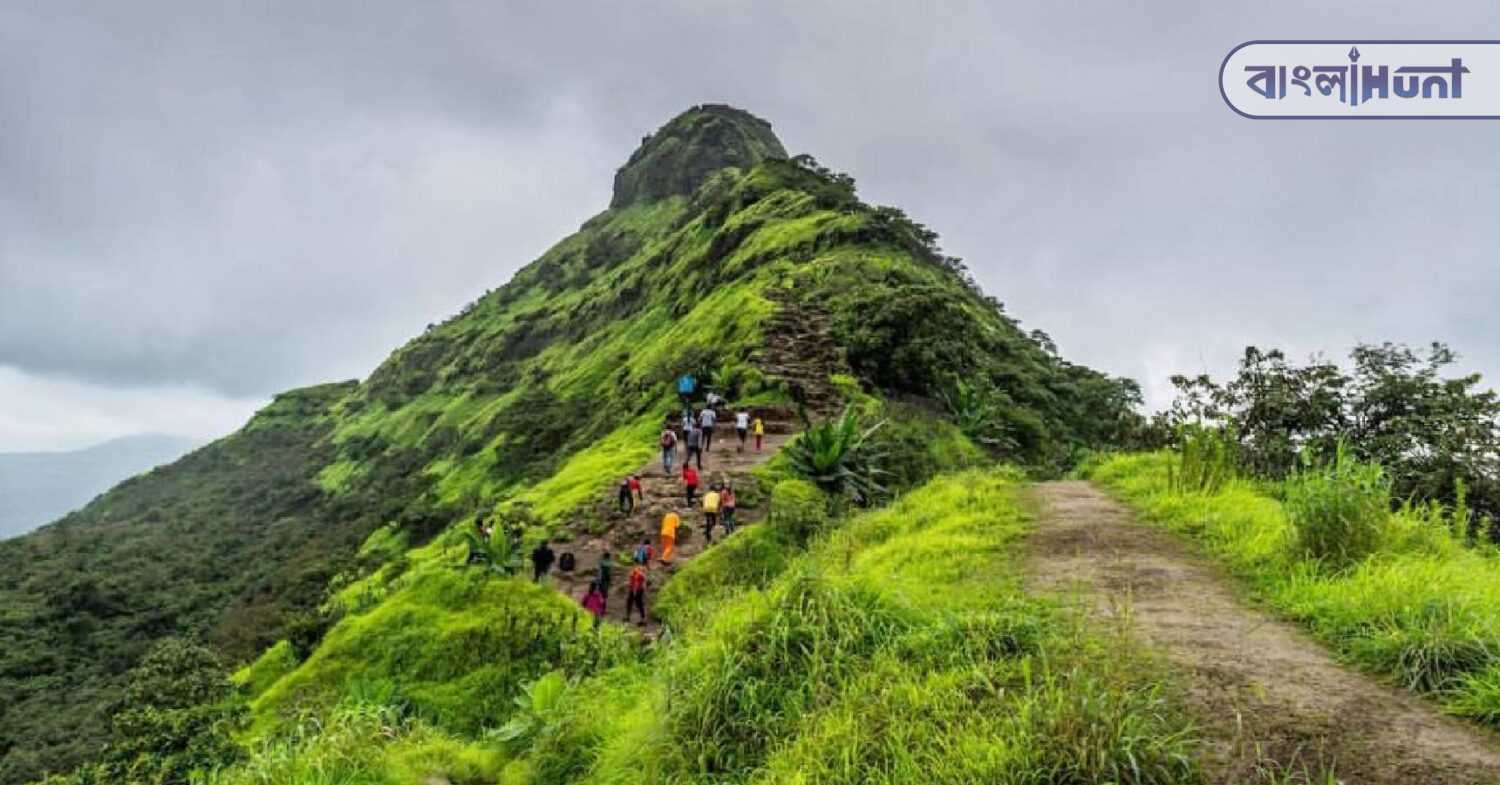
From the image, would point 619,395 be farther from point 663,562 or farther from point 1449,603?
point 1449,603

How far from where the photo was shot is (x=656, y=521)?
1673 centimetres

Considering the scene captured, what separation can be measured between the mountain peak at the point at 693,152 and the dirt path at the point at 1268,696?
100103 mm

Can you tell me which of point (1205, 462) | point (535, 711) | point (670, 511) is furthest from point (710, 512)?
point (1205, 462)

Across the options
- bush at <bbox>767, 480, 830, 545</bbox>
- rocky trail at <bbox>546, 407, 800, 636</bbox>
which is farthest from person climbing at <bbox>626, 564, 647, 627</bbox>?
bush at <bbox>767, 480, 830, 545</bbox>

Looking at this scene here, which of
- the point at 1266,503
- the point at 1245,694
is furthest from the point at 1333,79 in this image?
the point at 1245,694

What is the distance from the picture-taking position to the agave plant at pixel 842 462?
55.6 feet

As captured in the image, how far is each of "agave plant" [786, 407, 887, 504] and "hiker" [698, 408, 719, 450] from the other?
304 centimetres

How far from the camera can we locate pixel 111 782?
451 inches

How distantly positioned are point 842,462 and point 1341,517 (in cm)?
1158

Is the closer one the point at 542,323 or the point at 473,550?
the point at 473,550

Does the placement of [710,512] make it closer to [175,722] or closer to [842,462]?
[842,462]

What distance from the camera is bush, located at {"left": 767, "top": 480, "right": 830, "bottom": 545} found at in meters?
13.8

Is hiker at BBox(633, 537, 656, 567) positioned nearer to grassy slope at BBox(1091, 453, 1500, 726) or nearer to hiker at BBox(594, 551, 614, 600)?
hiker at BBox(594, 551, 614, 600)

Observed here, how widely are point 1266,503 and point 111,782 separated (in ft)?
51.0
